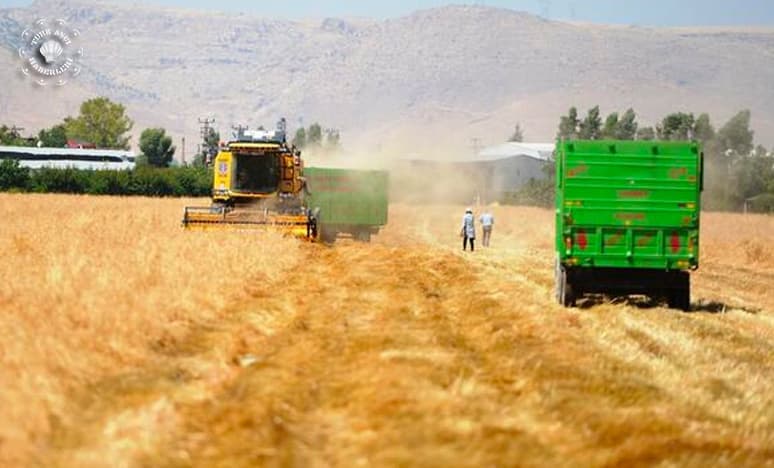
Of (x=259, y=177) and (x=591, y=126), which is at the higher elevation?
(x=591, y=126)

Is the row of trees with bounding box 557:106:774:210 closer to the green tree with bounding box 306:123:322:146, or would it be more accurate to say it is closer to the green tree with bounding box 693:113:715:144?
the green tree with bounding box 693:113:715:144

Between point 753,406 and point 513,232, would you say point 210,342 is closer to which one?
point 753,406

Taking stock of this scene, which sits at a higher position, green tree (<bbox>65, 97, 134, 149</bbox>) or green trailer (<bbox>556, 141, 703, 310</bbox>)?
green tree (<bbox>65, 97, 134, 149</bbox>)

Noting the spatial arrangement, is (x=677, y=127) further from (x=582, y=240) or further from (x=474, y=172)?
(x=582, y=240)

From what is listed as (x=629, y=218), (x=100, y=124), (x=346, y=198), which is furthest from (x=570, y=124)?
(x=629, y=218)

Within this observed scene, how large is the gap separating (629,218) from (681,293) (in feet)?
5.57

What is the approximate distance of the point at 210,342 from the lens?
12.5 metres

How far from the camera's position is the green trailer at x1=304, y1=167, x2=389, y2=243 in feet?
136

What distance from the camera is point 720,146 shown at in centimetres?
11900

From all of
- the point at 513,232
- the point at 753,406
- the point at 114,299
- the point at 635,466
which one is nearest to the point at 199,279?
the point at 114,299

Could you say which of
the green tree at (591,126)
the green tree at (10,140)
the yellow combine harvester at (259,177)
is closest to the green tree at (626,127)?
the green tree at (591,126)

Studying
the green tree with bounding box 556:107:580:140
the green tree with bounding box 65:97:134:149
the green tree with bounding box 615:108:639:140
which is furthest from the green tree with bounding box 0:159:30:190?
the green tree with bounding box 65:97:134:149

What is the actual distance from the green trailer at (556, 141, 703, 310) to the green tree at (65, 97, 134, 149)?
182617 mm

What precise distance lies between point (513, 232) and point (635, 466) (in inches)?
2004
